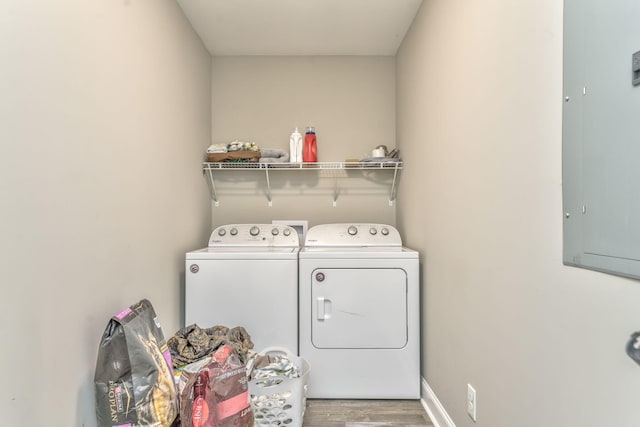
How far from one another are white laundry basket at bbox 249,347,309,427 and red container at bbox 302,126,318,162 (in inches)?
60.4

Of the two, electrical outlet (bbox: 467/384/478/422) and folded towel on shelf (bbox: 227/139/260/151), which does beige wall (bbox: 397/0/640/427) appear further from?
folded towel on shelf (bbox: 227/139/260/151)

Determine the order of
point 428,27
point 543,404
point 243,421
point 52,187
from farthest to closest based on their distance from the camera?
point 428,27, point 243,421, point 52,187, point 543,404

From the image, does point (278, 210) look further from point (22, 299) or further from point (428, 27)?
point (22, 299)

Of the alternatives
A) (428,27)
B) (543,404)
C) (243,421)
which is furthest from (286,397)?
(428,27)

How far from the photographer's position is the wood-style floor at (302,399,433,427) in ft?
6.10

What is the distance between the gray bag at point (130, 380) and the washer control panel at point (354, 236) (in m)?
1.30

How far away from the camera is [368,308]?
207 cm

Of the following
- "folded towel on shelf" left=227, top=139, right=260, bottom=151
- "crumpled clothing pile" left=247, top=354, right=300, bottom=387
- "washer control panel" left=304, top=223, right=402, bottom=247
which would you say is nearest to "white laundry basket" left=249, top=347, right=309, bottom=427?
"crumpled clothing pile" left=247, top=354, right=300, bottom=387

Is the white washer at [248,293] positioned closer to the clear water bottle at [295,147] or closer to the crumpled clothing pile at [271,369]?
the crumpled clothing pile at [271,369]

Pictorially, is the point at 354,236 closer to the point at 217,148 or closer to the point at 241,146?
the point at 241,146

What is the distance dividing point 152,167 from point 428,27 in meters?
1.65

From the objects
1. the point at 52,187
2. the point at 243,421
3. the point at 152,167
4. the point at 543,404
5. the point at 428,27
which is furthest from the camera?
the point at 428,27

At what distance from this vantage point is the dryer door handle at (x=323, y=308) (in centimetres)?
207

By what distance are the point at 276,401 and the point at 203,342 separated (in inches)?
17.9
